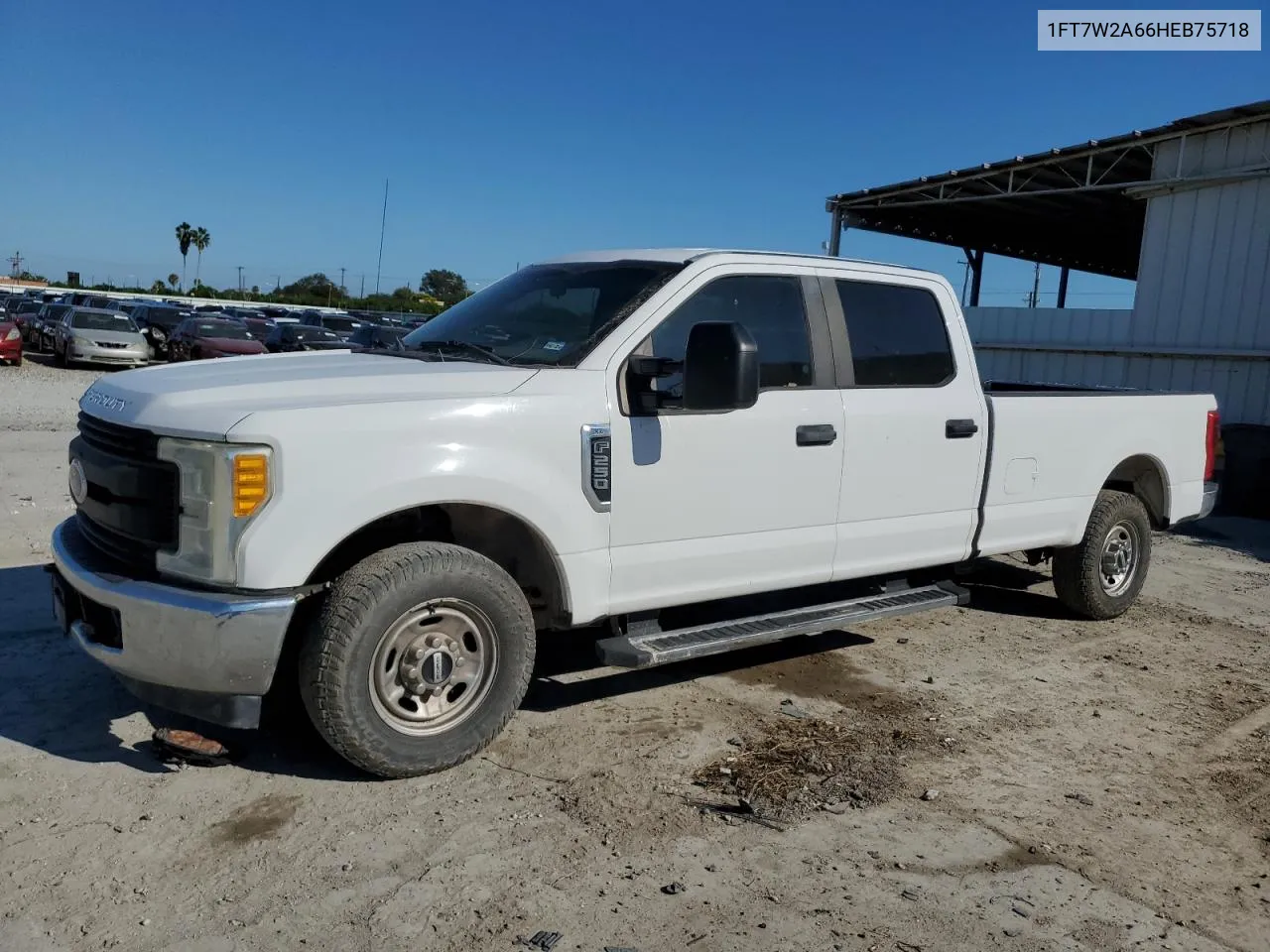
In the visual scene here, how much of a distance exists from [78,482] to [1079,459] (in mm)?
5279

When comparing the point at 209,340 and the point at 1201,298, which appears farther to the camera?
the point at 209,340

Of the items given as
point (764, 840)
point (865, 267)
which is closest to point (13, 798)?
point (764, 840)

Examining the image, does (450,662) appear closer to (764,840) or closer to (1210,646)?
(764,840)

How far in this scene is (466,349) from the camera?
4.66 meters

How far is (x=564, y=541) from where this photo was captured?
4.17m

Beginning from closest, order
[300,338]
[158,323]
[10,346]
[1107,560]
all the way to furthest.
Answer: [1107,560] < [10,346] < [300,338] < [158,323]

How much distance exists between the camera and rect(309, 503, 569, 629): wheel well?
411 cm

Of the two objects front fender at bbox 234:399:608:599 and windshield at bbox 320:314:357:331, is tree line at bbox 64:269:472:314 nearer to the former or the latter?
windshield at bbox 320:314:357:331

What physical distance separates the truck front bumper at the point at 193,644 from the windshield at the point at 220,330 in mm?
24870

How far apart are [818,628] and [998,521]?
1.57m

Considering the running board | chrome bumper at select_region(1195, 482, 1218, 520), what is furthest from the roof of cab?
chrome bumper at select_region(1195, 482, 1218, 520)

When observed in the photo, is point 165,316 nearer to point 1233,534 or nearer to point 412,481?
point 1233,534

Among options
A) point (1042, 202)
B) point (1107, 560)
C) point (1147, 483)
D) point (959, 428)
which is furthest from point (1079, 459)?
point (1042, 202)

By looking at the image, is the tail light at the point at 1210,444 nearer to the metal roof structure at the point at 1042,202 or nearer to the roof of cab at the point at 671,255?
the roof of cab at the point at 671,255
